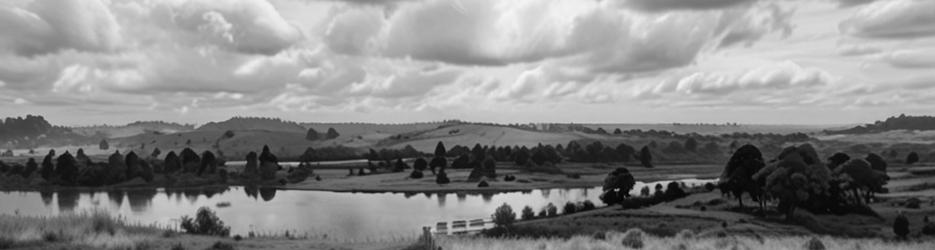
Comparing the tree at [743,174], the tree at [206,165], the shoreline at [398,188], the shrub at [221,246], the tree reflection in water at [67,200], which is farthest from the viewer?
the tree at [206,165]

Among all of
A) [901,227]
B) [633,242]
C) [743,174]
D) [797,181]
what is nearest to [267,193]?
[743,174]

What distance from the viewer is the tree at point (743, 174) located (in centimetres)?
9050

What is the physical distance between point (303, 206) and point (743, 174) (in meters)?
68.6

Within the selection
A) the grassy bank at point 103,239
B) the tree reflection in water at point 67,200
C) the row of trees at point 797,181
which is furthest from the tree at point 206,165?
the grassy bank at point 103,239

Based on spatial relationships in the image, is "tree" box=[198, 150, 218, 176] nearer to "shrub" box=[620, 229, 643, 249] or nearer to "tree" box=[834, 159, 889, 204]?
"tree" box=[834, 159, 889, 204]

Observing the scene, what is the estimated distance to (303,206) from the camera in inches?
4904

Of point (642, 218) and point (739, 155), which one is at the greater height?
point (739, 155)

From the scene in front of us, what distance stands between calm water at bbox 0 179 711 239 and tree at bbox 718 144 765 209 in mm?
28074

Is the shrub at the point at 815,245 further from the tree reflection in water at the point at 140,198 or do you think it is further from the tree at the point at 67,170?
the tree at the point at 67,170

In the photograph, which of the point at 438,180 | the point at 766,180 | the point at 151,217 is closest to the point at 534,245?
the point at 766,180

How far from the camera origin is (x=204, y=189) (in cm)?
17400

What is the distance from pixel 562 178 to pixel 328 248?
155 metres

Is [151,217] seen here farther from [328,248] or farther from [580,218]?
[328,248]

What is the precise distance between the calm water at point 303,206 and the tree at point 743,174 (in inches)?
1105
